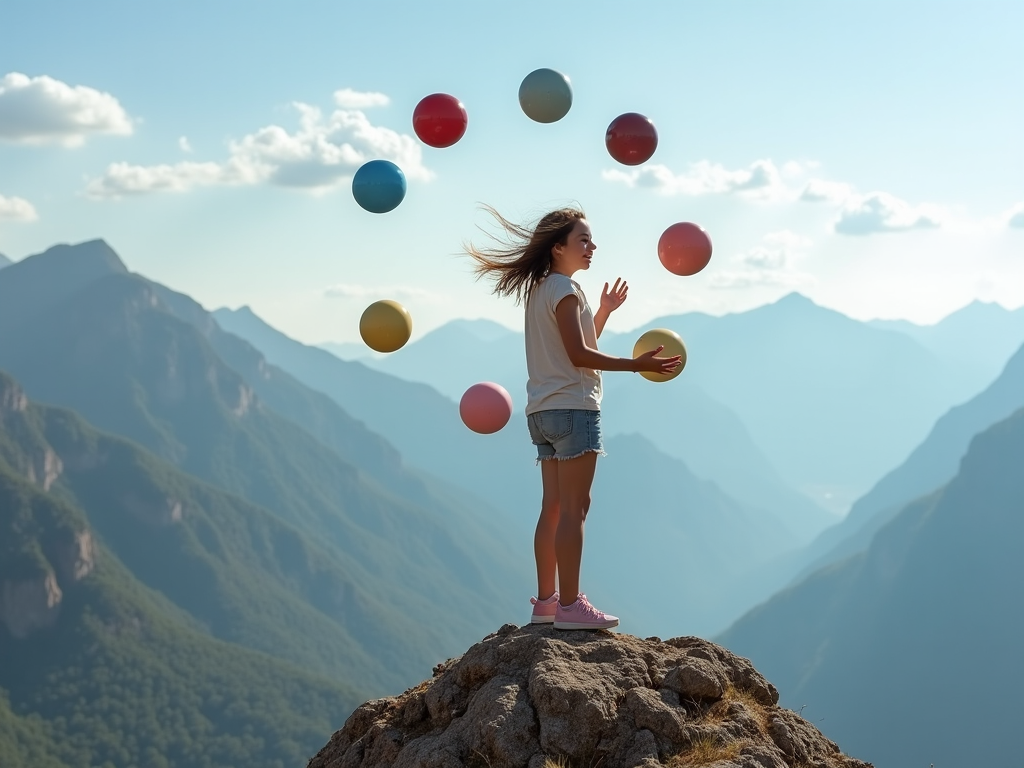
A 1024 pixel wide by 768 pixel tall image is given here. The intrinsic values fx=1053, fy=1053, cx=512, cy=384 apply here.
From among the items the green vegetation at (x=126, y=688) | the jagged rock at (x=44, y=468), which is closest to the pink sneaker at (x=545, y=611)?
the green vegetation at (x=126, y=688)

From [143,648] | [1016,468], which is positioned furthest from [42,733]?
[1016,468]

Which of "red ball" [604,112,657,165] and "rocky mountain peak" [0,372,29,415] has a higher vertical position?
"rocky mountain peak" [0,372,29,415]

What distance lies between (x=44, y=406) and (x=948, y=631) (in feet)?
509

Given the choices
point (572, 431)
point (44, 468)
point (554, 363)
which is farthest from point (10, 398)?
point (572, 431)

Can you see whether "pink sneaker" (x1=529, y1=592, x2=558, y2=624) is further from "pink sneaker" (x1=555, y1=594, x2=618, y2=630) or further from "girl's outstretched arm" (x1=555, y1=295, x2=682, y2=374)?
"girl's outstretched arm" (x1=555, y1=295, x2=682, y2=374)

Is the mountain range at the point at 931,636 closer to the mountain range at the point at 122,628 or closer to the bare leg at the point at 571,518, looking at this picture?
the mountain range at the point at 122,628

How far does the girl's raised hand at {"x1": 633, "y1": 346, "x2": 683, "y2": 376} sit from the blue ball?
3063mm

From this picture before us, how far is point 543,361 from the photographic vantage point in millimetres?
6891

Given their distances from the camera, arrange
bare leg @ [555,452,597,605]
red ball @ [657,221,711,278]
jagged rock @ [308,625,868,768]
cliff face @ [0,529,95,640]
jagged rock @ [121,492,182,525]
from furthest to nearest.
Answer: jagged rock @ [121,492,182,525] → cliff face @ [0,529,95,640] → red ball @ [657,221,711,278] → bare leg @ [555,452,597,605] → jagged rock @ [308,625,868,768]

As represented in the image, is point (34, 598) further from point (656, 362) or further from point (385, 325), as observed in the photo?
point (656, 362)

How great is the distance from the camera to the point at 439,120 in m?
9.24

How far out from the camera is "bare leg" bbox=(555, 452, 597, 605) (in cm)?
672

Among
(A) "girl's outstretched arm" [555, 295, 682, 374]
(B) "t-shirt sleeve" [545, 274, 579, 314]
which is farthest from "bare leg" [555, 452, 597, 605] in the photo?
(B) "t-shirt sleeve" [545, 274, 579, 314]

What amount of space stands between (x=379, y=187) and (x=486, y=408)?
2145mm
